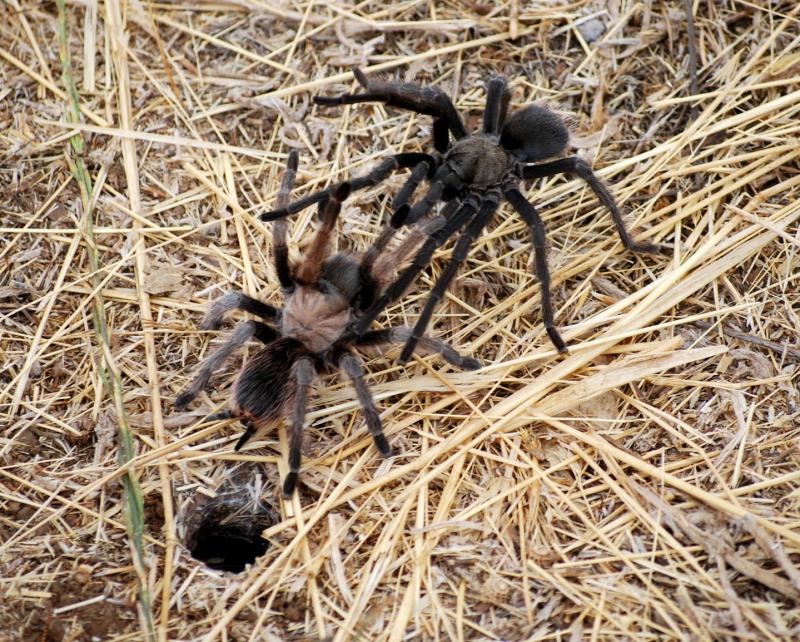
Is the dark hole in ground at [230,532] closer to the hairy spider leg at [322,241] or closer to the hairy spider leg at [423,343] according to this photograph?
the hairy spider leg at [423,343]

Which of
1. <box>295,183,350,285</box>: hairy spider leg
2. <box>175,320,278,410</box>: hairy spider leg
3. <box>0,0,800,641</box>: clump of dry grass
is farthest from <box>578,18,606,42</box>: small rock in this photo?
<box>175,320,278,410</box>: hairy spider leg

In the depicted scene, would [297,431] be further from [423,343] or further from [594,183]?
[594,183]

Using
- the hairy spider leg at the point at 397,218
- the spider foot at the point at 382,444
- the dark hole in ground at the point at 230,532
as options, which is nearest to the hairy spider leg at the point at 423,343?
the hairy spider leg at the point at 397,218

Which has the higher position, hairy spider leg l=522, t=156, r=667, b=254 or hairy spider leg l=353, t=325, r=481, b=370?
hairy spider leg l=522, t=156, r=667, b=254

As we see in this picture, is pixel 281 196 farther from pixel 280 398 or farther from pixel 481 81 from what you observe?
pixel 481 81

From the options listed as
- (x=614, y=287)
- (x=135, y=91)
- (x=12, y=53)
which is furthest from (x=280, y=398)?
(x=12, y=53)

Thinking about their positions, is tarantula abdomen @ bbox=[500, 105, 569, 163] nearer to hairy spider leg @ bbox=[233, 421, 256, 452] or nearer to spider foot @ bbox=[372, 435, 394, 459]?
spider foot @ bbox=[372, 435, 394, 459]

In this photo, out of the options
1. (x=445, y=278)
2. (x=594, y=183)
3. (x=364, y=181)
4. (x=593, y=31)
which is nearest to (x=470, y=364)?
(x=445, y=278)
